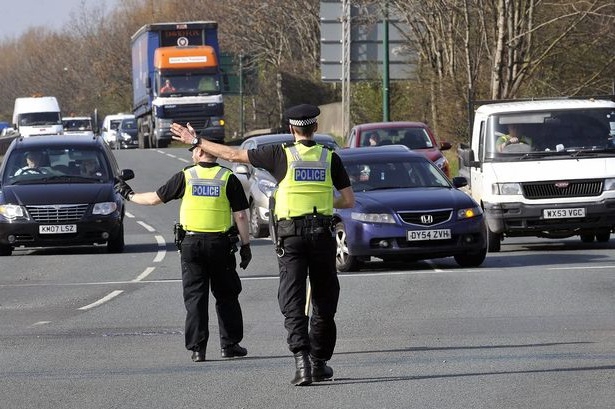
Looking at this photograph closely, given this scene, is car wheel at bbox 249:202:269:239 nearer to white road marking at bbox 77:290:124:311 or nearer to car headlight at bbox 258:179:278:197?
car headlight at bbox 258:179:278:197

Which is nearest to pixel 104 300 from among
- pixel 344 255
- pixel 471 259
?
pixel 344 255

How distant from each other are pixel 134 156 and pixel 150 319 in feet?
135

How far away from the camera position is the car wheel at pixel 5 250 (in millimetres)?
21981

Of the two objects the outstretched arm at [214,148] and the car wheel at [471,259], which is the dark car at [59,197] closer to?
the car wheel at [471,259]

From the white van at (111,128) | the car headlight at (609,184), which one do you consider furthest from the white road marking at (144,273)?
the white van at (111,128)

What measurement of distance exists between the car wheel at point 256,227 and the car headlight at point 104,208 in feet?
11.0

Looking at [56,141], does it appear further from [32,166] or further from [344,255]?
[344,255]

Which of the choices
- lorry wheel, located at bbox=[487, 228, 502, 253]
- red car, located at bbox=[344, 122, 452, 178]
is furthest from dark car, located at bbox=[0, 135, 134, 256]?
red car, located at bbox=[344, 122, 452, 178]

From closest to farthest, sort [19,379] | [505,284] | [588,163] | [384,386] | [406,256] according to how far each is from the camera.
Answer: [384,386]
[19,379]
[505,284]
[406,256]
[588,163]

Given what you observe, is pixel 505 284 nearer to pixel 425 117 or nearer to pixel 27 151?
pixel 27 151

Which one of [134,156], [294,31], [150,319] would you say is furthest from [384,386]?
[294,31]

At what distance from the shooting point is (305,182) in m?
9.73

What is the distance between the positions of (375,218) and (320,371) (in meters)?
8.01

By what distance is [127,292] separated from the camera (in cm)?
1650
